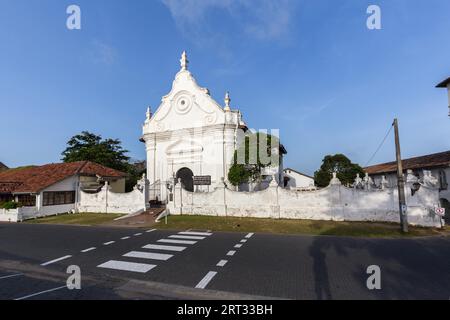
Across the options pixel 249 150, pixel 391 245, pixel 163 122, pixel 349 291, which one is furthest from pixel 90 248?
pixel 163 122

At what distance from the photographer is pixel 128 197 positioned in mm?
22328

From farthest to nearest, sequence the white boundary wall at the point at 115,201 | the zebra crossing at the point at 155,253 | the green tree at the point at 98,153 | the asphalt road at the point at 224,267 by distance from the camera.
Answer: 1. the green tree at the point at 98,153
2. the white boundary wall at the point at 115,201
3. the zebra crossing at the point at 155,253
4. the asphalt road at the point at 224,267

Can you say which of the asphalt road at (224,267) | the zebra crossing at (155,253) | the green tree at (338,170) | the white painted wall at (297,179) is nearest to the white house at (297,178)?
the white painted wall at (297,179)

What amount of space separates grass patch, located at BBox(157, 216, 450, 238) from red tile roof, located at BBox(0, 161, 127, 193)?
12.8 meters

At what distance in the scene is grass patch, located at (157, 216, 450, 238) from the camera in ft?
43.8

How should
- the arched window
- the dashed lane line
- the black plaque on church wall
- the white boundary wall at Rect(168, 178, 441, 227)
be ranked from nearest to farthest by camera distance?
the dashed lane line
the white boundary wall at Rect(168, 178, 441, 227)
the arched window
the black plaque on church wall

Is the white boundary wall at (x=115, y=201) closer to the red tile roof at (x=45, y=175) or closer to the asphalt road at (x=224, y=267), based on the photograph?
the red tile roof at (x=45, y=175)

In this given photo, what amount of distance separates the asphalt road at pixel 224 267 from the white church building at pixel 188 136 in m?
13.6

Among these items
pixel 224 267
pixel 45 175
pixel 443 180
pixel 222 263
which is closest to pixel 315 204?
pixel 222 263

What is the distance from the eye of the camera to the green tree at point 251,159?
22016 millimetres

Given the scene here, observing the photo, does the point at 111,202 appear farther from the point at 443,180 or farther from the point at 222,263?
the point at 443,180

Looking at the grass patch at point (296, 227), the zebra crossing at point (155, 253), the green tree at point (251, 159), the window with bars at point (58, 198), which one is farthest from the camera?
the window with bars at point (58, 198)

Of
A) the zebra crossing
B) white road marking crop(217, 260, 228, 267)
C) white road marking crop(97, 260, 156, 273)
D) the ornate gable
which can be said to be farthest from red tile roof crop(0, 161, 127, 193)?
white road marking crop(217, 260, 228, 267)

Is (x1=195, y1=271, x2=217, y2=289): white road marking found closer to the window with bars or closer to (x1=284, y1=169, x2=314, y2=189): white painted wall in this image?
the window with bars
